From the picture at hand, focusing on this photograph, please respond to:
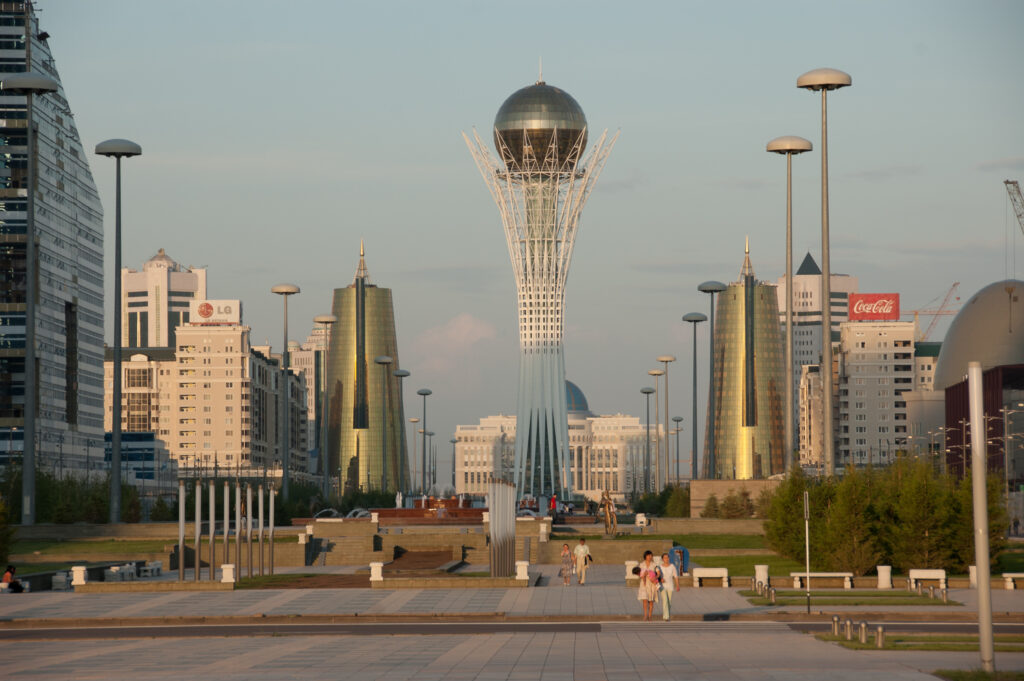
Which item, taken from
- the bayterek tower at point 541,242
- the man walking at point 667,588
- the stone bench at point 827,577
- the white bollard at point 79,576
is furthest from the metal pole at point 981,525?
the bayterek tower at point 541,242

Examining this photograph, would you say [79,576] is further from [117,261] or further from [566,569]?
[117,261]

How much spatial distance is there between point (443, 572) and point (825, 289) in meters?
16.6

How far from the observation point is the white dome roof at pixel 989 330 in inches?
6944

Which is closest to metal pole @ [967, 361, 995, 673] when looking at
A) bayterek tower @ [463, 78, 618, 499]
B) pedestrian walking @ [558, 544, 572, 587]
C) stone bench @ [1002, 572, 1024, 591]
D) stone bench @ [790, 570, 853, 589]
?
stone bench @ [790, 570, 853, 589]

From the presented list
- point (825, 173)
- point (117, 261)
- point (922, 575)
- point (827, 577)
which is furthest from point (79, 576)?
point (825, 173)

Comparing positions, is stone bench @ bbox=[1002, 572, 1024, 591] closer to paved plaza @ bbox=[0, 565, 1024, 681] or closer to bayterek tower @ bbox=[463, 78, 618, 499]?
paved plaza @ bbox=[0, 565, 1024, 681]

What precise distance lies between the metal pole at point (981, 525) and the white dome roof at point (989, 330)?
157 metres

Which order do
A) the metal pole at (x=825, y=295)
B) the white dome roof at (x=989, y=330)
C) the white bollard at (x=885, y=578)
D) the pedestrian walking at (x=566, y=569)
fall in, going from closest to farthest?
1. the white bollard at (x=885, y=578)
2. the metal pole at (x=825, y=295)
3. the pedestrian walking at (x=566, y=569)
4. the white dome roof at (x=989, y=330)

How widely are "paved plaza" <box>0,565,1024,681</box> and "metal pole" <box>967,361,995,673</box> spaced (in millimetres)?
1076

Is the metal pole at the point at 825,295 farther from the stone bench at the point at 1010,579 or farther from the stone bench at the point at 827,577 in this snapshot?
the stone bench at the point at 1010,579

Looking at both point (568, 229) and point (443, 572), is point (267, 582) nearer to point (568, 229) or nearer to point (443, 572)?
point (443, 572)

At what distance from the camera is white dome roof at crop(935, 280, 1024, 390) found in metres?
176

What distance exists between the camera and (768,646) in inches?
1120

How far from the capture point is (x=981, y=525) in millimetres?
23000
